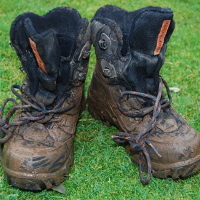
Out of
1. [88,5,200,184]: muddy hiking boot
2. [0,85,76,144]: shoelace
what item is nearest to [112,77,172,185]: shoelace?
[88,5,200,184]: muddy hiking boot

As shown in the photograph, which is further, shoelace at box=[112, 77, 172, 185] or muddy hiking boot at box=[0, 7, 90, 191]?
shoelace at box=[112, 77, 172, 185]

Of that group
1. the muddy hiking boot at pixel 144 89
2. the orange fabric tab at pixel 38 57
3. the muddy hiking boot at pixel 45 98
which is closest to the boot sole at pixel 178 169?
the muddy hiking boot at pixel 144 89

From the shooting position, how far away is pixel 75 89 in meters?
1.90

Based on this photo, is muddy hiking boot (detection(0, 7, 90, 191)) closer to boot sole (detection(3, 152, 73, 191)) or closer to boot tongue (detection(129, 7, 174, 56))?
boot sole (detection(3, 152, 73, 191))

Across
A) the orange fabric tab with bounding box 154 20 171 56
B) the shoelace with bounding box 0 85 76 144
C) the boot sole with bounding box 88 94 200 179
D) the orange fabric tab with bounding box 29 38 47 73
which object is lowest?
the boot sole with bounding box 88 94 200 179

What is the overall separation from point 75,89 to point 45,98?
0.66ft

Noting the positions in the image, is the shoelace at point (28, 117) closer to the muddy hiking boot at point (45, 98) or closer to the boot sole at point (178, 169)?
the muddy hiking boot at point (45, 98)

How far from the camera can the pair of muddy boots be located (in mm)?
1628

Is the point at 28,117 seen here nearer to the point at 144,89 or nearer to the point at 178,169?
the point at 144,89

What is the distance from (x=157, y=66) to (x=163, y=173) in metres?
0.52

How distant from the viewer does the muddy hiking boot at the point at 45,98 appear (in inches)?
63.3

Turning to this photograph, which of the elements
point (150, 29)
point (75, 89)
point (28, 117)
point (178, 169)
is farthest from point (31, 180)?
point (150, 29)

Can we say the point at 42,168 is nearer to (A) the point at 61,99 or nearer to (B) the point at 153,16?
(A) the point at 61,99

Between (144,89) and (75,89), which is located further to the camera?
(75,89)
